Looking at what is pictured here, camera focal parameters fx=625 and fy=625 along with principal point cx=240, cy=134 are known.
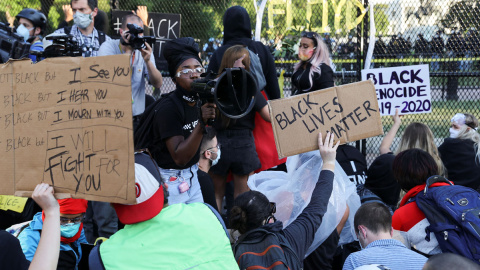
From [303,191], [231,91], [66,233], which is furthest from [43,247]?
[303,191]

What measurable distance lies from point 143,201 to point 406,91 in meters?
4.24

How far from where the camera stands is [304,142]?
140 inches

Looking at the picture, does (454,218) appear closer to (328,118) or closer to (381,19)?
(328,118)

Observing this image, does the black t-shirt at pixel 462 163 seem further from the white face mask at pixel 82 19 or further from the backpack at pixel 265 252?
the white face mask at pixel 82 19

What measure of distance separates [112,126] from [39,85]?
45 cm

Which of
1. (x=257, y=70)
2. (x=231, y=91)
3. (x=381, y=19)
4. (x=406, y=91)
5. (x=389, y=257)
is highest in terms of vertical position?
(x=381, y=19)

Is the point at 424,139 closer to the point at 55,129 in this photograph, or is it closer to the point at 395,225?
the point at 395,225

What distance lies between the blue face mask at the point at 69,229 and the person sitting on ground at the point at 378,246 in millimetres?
1556

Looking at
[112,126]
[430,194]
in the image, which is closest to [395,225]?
[430,194]

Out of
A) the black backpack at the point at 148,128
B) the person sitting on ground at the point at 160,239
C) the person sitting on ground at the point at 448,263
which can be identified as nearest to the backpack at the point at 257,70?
the black backpack at the point at 148,128

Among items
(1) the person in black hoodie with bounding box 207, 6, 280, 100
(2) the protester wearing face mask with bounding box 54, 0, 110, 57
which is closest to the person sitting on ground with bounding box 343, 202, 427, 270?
(1) the person in black hoodie with bounding box 207, 6, 280, 100

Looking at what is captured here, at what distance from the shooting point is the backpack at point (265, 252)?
3.25m

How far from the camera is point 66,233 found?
3.58 meters

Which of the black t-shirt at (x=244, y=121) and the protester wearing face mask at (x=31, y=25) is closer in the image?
the black t-shirt at (x=244, y=121)
